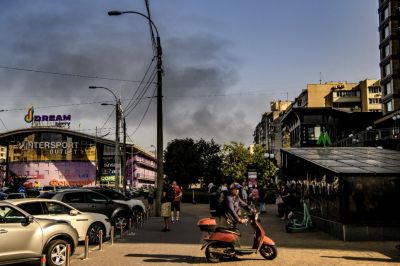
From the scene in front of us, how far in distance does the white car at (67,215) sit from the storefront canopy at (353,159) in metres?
7.55

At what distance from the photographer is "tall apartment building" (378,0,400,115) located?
67.5m

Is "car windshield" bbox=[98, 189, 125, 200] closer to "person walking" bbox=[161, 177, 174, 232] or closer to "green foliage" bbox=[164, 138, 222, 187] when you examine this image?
"person walking" bbox=[161, 177, 174, 232]

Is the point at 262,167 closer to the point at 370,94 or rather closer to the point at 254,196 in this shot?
the point at 254,196

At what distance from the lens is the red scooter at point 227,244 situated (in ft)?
36.9

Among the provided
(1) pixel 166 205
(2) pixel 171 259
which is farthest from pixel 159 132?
(2) pixel 171 259

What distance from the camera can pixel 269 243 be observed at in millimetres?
11578

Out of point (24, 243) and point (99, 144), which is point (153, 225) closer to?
point (24, 243)

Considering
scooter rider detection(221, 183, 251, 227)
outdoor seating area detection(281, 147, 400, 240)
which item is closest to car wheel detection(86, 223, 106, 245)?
scooter rider detection(221, 183, 251, 227)

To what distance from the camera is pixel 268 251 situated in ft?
38.2

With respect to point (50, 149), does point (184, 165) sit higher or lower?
lower

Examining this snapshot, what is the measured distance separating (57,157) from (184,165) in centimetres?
4881

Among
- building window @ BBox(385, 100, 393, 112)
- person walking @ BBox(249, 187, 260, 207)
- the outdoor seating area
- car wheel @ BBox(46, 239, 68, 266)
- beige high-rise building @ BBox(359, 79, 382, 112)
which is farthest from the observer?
beige high-rise building @ BBox(359, 79, 382, 112)

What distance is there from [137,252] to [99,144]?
108 metres

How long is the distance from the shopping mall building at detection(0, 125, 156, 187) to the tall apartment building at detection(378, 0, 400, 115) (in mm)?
60199
